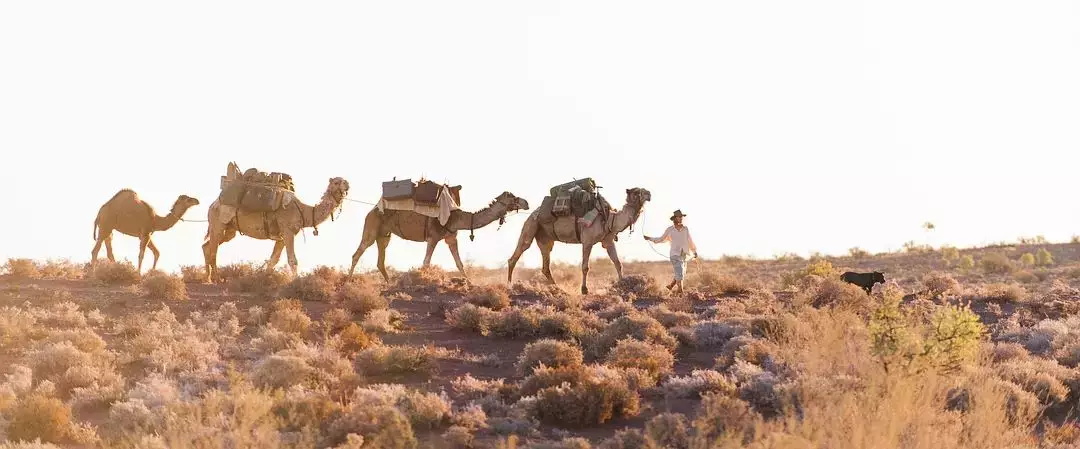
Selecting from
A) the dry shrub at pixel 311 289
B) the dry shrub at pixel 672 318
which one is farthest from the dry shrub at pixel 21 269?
Result: the dry shrub at pixel 672 318

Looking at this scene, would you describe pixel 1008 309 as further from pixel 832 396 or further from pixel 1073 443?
pixel 832 396

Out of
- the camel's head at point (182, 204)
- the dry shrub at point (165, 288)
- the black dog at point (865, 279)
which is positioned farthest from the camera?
the camel's head at point (182, 204)

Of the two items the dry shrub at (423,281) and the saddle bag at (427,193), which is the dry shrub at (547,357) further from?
the saddle bag at (427,193)

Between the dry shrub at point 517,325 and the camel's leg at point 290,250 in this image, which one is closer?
the dry shrub at point 517,325

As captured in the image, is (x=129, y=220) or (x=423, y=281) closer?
(x=423, y=281)

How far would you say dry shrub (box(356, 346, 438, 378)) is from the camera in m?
16.4

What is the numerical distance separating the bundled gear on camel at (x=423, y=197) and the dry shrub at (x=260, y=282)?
10.4 feet

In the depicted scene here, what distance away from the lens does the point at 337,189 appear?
1049 inches

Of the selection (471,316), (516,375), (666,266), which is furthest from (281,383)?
(666,266)

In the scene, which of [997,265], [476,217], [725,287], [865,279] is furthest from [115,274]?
[997,265]

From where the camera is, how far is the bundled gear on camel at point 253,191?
25.9 meters

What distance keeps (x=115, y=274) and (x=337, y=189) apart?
490 centimetres

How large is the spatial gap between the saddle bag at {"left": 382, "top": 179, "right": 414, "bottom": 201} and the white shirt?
5.58 m

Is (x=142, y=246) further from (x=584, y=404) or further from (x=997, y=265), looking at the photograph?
(x=997, y=265)
